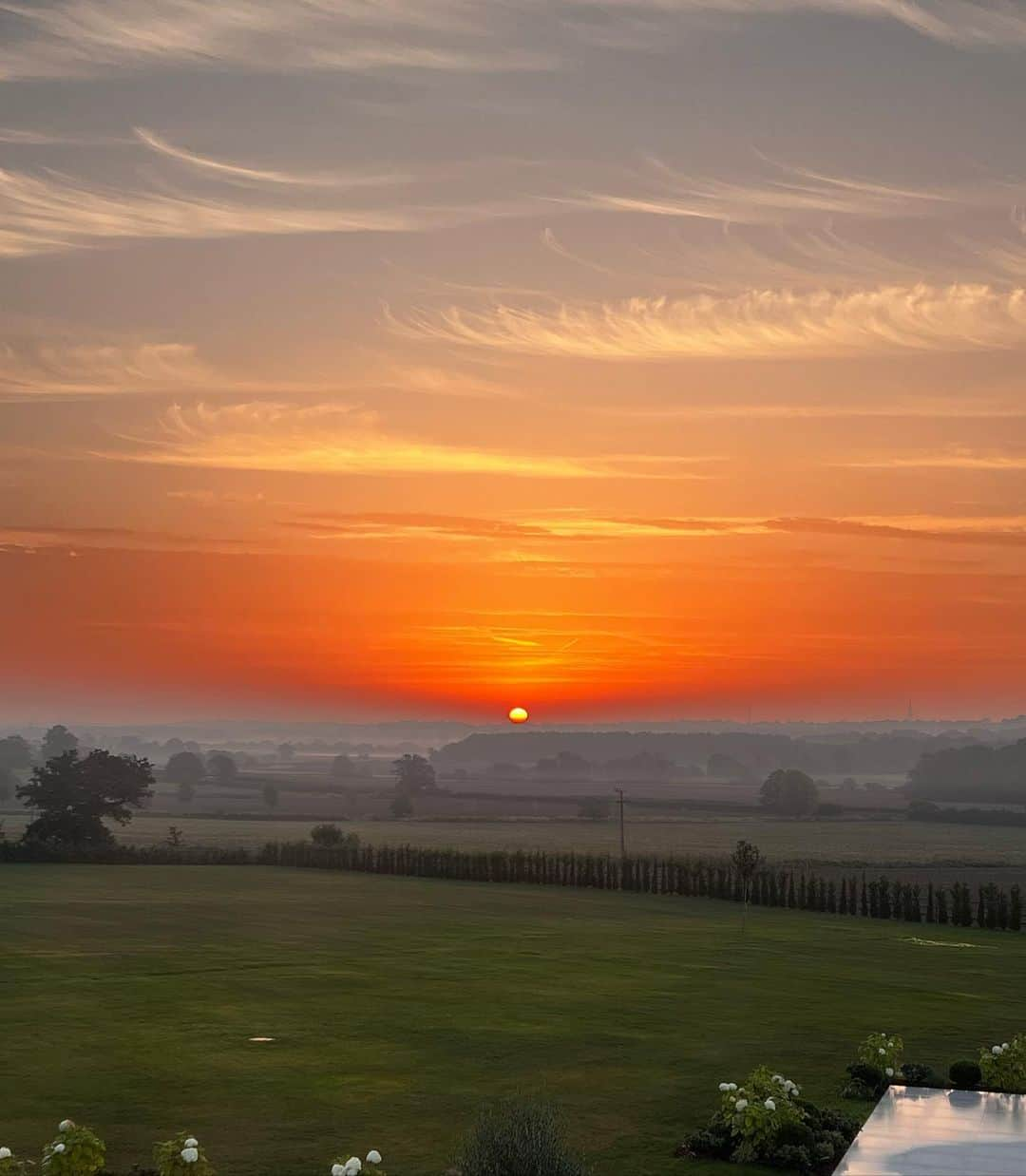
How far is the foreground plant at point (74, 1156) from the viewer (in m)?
12.4

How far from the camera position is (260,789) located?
195 meters

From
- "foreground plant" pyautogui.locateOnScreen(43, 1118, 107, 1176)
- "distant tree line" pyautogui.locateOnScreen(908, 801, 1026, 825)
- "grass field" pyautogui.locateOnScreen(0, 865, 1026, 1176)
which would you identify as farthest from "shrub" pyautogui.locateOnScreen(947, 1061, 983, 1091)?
"distant tree line" pyautogui.locateOnScreen(908, 801, 1026, 825)

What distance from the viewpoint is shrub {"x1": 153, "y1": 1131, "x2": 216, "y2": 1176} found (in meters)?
12.0

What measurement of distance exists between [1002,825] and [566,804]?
196 ft

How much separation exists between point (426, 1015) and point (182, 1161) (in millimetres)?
10092

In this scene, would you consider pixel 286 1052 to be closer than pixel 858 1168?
No

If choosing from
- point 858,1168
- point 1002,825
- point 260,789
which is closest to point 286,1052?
point 858,1168

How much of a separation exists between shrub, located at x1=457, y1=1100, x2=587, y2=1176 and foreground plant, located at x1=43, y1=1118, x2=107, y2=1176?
3274 mm

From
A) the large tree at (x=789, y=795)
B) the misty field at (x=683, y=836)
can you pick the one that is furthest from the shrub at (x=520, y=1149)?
the large tree at (x=789, y=795)

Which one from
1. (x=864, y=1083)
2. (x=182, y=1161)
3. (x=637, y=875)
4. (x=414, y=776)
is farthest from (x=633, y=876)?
(x=414, y=776)

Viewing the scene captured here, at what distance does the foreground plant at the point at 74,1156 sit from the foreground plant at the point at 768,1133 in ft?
19.1

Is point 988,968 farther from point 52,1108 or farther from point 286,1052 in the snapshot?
point 52,1108

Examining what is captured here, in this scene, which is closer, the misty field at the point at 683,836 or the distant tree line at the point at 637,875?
the distant tree line at the point at 637,875

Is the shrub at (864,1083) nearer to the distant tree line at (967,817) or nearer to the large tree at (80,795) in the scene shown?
the large tree at (80,795)
